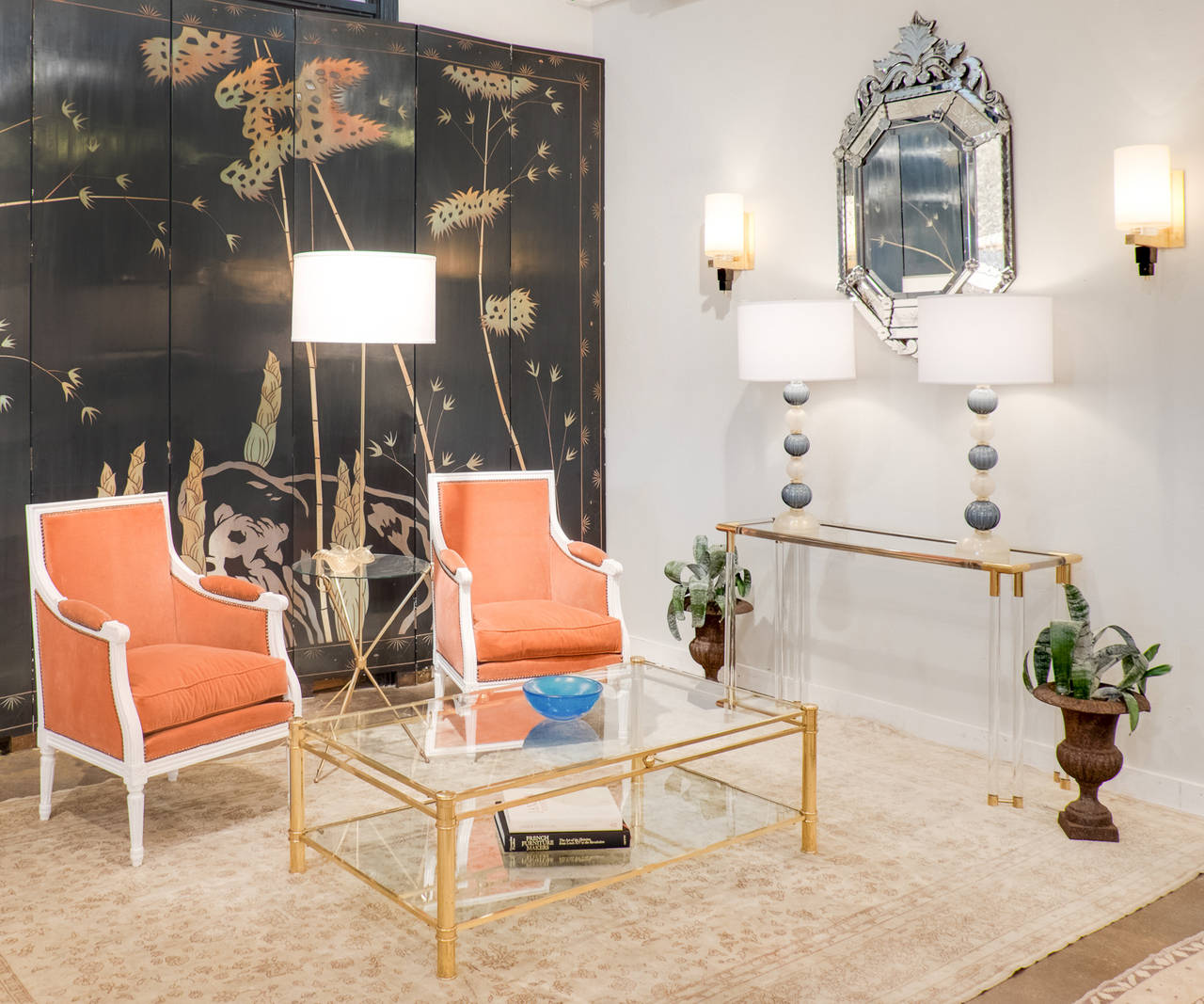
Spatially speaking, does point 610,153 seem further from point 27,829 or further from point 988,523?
point 27,829

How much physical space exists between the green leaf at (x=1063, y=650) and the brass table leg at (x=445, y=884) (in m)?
1.81

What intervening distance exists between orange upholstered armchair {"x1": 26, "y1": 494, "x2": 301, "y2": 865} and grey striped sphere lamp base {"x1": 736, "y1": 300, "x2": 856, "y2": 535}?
6.15 feet

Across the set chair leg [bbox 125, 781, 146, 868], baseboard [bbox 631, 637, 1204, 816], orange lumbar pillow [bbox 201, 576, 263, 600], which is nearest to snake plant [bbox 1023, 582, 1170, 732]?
baseboard [bbox 631, 637, 1204, 816]

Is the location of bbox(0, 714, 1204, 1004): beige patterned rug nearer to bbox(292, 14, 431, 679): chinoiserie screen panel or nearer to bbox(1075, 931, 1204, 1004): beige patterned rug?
bbox(1075, 931, 1204, 1004): beige patterned rug

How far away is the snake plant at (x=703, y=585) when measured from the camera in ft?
15.0

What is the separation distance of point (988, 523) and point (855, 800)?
956 millimetres

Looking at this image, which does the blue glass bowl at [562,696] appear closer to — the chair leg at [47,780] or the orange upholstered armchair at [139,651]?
the orange upholstered armchair at [139,651]

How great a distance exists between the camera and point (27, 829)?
130 inches

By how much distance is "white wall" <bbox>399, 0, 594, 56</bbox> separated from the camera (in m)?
4.97

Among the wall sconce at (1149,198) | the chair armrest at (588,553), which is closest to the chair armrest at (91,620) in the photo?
the chair armrest at (588,553)

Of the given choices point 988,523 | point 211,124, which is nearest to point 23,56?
point 211,124

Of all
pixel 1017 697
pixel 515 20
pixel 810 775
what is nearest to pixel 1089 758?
pixel 1017 697

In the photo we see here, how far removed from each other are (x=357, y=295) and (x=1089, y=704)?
8.08ft

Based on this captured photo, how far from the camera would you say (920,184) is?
411cm
